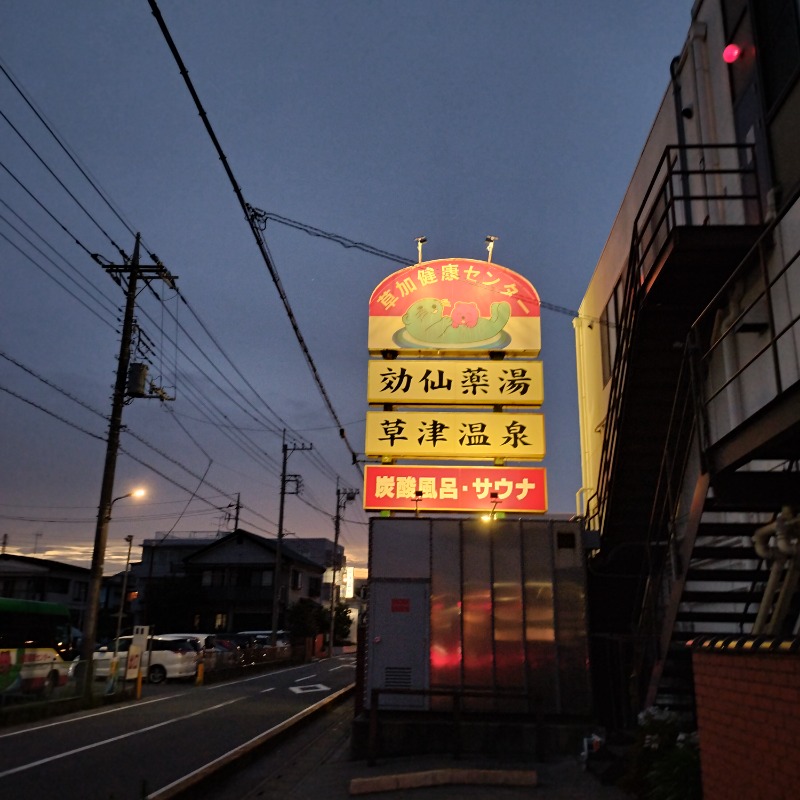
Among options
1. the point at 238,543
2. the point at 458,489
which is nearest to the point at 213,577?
the point at 238,543

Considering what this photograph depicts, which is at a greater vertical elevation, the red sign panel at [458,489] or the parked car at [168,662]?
the red sign panel at [458,489]

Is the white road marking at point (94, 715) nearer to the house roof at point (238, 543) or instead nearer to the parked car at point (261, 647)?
the parked car at point (261, 647)

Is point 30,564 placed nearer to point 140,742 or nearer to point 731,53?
point 140,742

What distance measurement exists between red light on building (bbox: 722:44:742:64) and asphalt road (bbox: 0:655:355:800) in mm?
12564

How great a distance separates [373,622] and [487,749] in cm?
269

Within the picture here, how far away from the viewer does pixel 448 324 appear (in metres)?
18.5

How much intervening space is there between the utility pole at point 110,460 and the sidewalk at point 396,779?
393 inches

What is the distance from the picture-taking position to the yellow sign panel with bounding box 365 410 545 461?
695 inches

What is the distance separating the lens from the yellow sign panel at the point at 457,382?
17.9m

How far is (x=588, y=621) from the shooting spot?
1276 centimetres

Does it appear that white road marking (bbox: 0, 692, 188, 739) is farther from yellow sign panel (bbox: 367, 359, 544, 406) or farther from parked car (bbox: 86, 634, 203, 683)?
yellow sign panel (bbox: 367, 359, 544, 406)

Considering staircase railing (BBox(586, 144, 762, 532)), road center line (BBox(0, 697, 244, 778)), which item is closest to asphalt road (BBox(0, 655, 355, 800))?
road center line (BBox(0, 697, 244, 778))

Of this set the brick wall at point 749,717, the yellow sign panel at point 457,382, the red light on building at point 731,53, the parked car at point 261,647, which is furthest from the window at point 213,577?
the brick wall at point 749,717

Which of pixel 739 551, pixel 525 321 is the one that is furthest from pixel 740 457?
pixel 525 321
